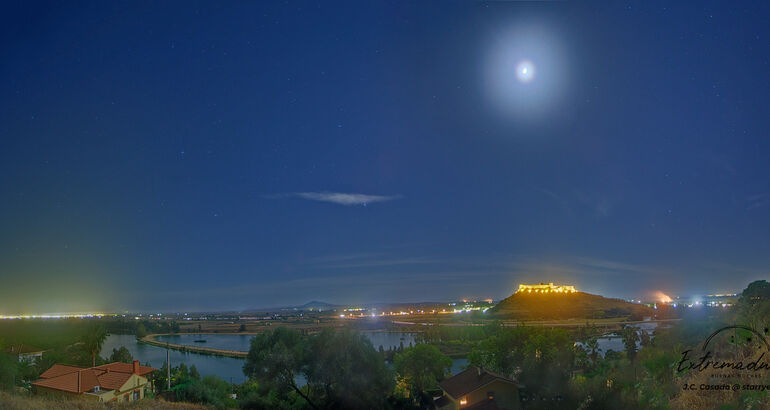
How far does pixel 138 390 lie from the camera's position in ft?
89.9

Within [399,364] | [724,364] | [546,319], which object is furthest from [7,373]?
[546,319]

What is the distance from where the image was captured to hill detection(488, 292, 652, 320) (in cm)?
11088

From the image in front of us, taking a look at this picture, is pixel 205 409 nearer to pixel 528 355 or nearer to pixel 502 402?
pixel 502 402

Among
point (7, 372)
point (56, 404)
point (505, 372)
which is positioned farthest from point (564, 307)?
point (56, 404)

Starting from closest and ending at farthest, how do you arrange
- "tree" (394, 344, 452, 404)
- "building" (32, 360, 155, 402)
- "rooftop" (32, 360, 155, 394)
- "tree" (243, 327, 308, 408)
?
1. "tree" (243, 327, 308, 408)
2. "building" (32, 360, 155, 402)
3. "rooftop" (32, 360, 155, 394)
4. "tree" (394, 344, 452, 404)

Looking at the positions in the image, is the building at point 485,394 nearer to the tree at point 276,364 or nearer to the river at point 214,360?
the tree at point 276,364

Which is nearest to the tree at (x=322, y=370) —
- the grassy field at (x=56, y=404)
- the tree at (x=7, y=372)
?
the grassy field at (x=56, y=404)

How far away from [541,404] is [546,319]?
92.8 meters

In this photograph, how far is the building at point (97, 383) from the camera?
23812 millimetres

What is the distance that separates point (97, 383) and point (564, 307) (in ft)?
368

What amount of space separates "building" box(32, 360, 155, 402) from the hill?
300ft

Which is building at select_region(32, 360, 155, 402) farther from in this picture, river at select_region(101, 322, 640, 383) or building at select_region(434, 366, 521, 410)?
building at select_region(434, 366, 521, 410)

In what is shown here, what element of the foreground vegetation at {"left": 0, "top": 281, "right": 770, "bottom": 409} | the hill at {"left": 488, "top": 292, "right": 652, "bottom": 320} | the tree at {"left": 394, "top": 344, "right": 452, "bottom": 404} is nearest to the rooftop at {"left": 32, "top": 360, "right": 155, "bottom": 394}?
the foreground vegetation at {"left": 0, "top": 281, "right": 770, "bottom": 409}

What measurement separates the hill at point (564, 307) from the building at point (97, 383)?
9133 centimetres
